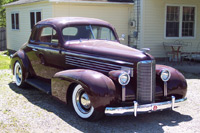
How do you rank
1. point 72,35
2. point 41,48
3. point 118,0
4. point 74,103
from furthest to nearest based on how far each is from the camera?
point 118,0, point 41,48, point 72,35, point 74,103

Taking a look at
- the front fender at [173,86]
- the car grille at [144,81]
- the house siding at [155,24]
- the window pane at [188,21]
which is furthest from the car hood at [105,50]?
the window pane at [188,21]

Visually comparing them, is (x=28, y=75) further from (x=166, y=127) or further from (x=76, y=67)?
(x=166, y=127)

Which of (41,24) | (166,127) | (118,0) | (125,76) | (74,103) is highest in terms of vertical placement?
(118,0)

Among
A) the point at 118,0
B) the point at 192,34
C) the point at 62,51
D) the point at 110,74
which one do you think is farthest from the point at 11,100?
the point at 192,34

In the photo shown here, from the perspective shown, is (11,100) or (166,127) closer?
(166,127)

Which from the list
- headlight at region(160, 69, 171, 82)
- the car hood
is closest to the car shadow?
headlight at region(160, 69, 171, 82)

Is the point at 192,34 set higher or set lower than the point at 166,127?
higher

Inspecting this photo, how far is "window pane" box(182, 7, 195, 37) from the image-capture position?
45.3 ft

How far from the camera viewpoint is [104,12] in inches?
530

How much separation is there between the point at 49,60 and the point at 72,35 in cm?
81

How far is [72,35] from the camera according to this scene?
6.22 meters

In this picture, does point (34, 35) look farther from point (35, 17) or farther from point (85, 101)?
point (35, 17)

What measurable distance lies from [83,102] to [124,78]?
34.6 inches

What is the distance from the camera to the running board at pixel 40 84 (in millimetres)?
6017
